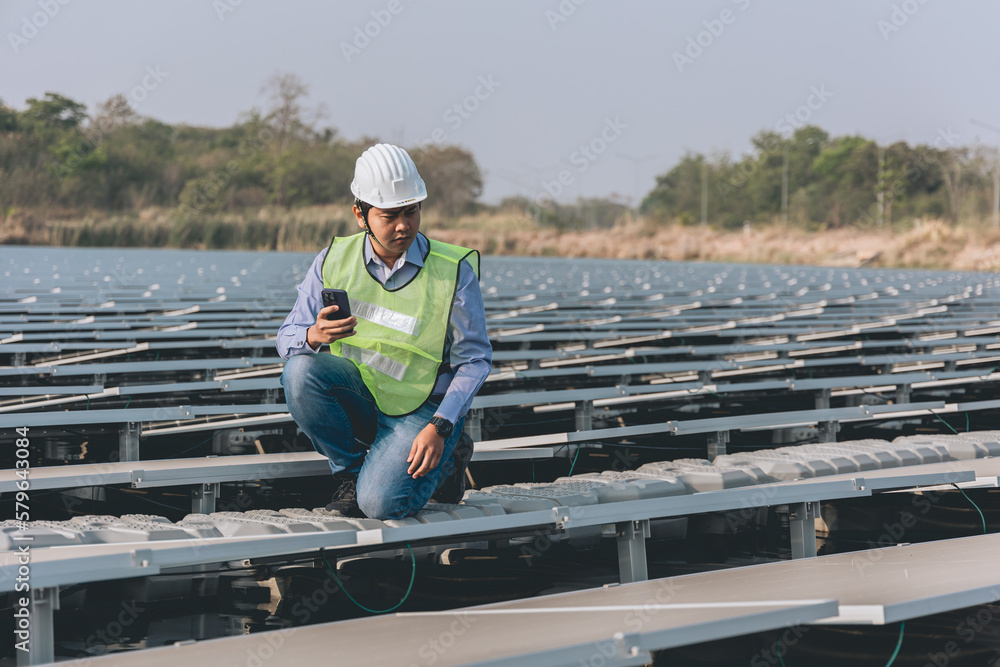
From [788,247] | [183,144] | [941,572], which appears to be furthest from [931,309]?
[183,144]

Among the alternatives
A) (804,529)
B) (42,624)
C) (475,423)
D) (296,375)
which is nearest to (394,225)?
(296,375)

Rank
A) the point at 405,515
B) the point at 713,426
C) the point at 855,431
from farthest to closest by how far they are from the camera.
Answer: the point at 855,431
the point at 713,426
the point at 405,515

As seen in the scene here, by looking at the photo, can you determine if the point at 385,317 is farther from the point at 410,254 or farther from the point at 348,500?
the point at 348,500

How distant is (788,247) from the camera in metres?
43.5

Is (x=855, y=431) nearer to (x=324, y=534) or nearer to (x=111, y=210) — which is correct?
(x=324, y=534)

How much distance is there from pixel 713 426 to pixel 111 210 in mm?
58697

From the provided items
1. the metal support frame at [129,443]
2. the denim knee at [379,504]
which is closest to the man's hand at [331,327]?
the denim knee at [379,504]

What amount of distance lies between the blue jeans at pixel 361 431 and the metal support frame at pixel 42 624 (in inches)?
35.4

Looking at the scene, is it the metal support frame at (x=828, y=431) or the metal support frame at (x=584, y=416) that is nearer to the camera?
the metal support frame at (x=828, y=431)

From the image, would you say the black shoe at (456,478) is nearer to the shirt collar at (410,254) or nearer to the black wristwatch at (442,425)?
the black wristwatch at (442,425)

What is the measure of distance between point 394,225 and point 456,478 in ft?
2.82

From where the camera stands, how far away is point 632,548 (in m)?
3.08

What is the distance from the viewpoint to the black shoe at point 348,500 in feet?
9.97

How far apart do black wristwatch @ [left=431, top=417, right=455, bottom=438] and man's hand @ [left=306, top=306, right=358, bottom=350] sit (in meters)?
0.36
